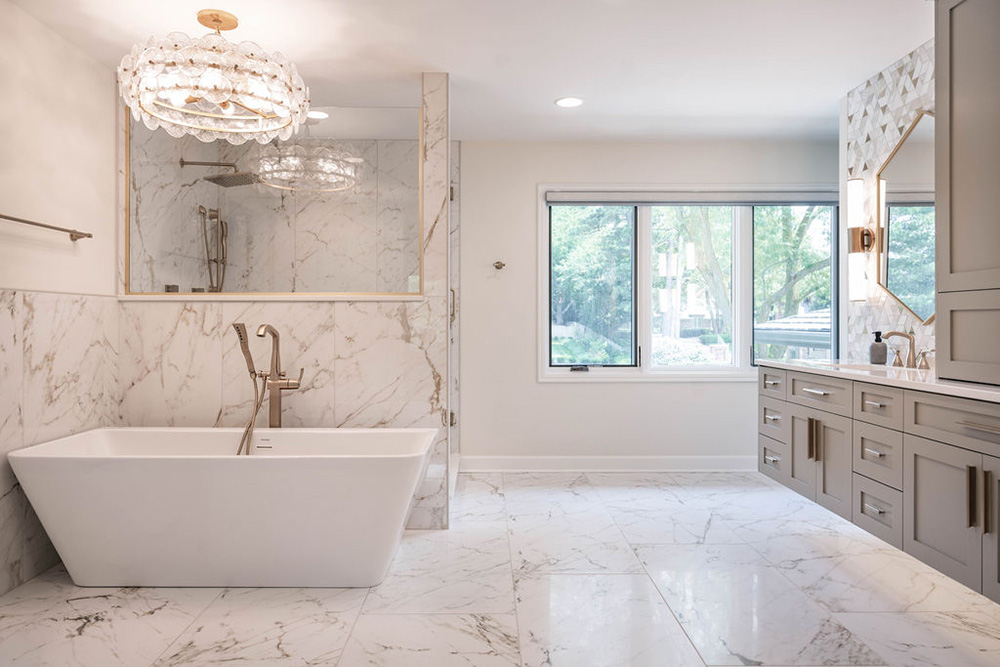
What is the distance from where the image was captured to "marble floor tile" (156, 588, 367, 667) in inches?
80.2

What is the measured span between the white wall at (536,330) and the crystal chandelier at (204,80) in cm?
213

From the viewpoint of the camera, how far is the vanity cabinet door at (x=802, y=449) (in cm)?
282

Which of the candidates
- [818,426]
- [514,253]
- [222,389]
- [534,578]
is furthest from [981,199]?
[222,389]

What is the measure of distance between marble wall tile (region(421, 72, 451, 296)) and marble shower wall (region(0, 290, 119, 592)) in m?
1.64

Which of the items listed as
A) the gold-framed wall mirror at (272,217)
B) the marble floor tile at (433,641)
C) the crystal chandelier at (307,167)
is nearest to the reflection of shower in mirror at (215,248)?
the gold-framed wall mirror at (272,217)

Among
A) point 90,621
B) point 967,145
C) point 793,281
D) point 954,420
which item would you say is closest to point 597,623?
point 954,420

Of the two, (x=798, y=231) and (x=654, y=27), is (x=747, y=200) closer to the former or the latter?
(x=798, y=231)

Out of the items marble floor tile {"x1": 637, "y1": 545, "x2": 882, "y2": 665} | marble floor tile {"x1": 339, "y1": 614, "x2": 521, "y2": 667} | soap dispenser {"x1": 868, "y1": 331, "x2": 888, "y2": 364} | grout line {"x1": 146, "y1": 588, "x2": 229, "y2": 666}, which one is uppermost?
soap dispenser {"x1": 868, "y1": 331, "x2": 888, "y2": 364}

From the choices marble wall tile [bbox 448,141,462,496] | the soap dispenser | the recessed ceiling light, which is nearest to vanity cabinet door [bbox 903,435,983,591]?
the soap dispenser

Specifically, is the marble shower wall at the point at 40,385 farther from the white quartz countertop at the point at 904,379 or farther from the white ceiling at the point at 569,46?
the white quartz countertop at the point at 904,379

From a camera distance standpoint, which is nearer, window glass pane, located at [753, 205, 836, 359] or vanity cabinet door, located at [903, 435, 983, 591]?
vanity cabinet door, located at [903, 435, 983, 591]

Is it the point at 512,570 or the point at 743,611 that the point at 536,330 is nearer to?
the point at 512,570

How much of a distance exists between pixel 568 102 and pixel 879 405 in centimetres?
235

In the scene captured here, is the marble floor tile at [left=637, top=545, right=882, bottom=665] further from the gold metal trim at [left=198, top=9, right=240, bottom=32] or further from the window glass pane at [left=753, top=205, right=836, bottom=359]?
the gold metal trim at [left=198, top=9, right=240, bottom=32]
